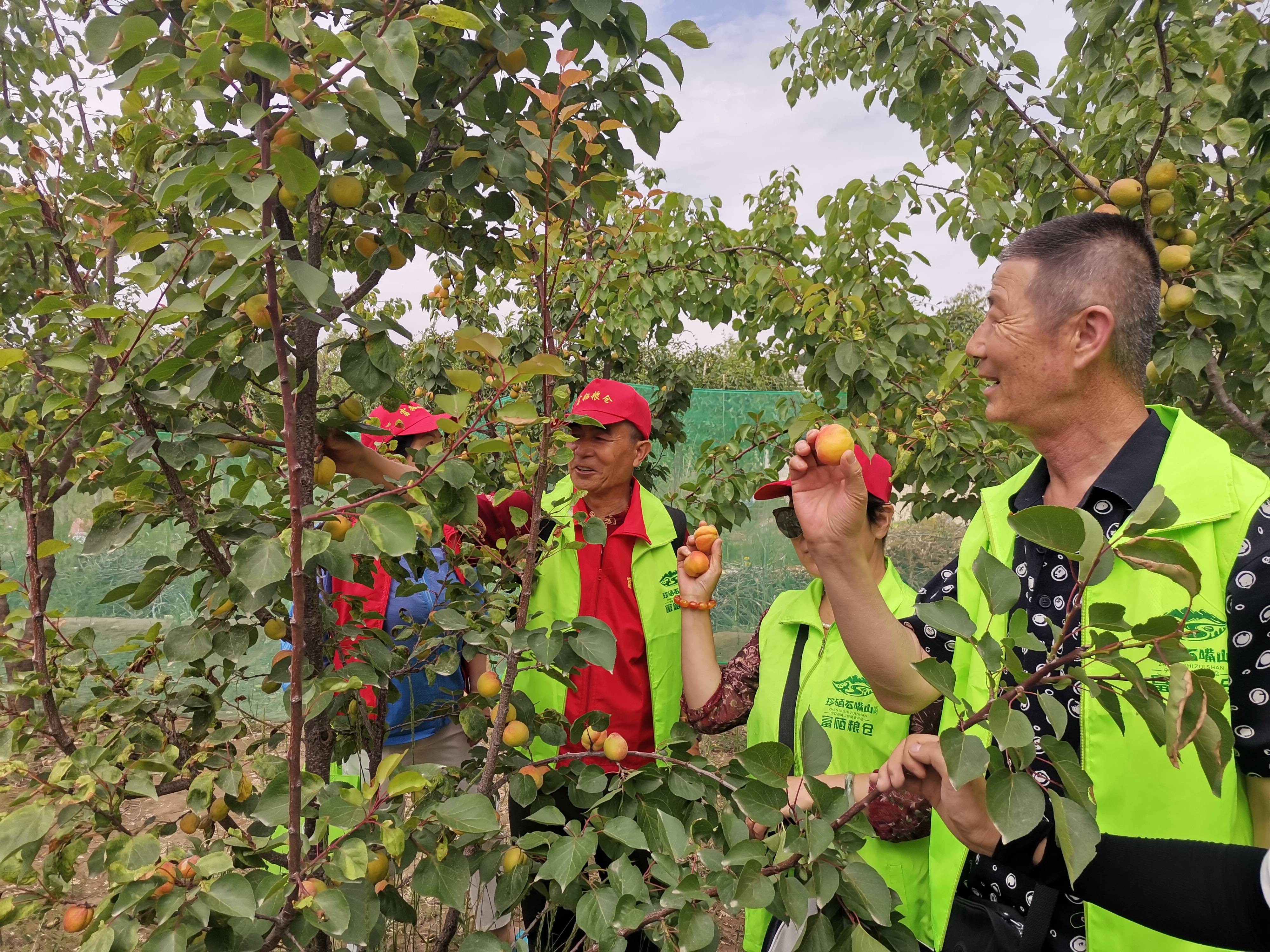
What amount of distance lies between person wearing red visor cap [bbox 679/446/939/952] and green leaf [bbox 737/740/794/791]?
460mm

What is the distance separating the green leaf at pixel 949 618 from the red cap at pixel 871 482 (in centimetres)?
97

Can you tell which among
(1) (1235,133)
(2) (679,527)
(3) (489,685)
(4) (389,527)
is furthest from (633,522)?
(1) (1235,133)

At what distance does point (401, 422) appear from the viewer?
170 centimetres

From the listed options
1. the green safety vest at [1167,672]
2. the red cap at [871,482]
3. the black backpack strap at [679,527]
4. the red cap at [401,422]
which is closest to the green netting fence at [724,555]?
the black backpack strap at [679,527]

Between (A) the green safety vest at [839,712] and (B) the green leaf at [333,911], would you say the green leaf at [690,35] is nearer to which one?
(A) the green safety vest at [839,712]

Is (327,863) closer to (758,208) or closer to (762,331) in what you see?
(762,331)

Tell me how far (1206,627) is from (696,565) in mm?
1173

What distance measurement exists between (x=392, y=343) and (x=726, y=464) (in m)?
2.42

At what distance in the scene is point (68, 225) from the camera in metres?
2.14

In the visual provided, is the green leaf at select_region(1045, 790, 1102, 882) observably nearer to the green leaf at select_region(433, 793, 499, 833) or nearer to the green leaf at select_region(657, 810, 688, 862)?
the green leaf at select_region(657, 810, 688, 862)

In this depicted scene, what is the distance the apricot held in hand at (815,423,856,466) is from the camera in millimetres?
1458

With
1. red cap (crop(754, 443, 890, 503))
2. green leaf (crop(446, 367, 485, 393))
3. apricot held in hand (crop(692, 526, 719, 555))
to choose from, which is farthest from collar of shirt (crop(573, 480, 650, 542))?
green leaf (crop(446, 367, 485, 393))

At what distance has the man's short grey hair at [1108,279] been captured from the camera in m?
1.35

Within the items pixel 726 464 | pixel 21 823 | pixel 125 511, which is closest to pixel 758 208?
pixel 726 464
